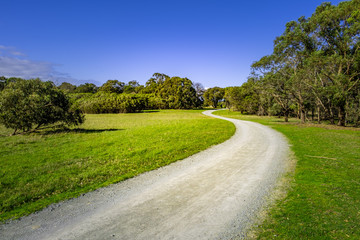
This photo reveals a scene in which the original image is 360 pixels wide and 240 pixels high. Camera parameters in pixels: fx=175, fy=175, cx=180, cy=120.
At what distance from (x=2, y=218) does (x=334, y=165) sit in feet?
45.5

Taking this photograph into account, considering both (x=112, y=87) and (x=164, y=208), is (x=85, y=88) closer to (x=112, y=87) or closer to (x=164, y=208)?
(x=112, y=87)

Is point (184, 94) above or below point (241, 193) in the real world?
above

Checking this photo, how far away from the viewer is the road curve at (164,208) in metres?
4.36

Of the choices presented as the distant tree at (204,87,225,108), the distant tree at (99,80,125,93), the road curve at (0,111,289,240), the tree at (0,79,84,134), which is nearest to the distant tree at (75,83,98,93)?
the distant tree at (99,80,125,93)

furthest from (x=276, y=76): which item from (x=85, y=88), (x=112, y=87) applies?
(x=85, y=88)

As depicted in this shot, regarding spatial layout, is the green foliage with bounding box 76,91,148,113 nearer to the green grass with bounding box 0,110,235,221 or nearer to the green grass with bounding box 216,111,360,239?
the green grass with bounding box 0,110,235,221

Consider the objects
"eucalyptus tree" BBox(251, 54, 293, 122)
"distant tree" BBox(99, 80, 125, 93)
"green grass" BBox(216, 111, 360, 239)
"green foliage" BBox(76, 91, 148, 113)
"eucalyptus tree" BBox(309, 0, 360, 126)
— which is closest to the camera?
"green grass" BBox(216, 111, 360, 239)

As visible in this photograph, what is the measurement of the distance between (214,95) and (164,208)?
106666mm

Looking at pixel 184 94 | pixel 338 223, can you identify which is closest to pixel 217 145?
pixel 338 223

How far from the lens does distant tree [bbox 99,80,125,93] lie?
103875 mm

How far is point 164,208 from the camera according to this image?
537 cm

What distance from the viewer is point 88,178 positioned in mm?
7863

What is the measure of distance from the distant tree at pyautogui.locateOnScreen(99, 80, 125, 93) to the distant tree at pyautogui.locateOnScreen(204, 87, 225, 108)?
184 feet

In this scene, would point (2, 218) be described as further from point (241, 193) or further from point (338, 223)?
point (338, 223)
